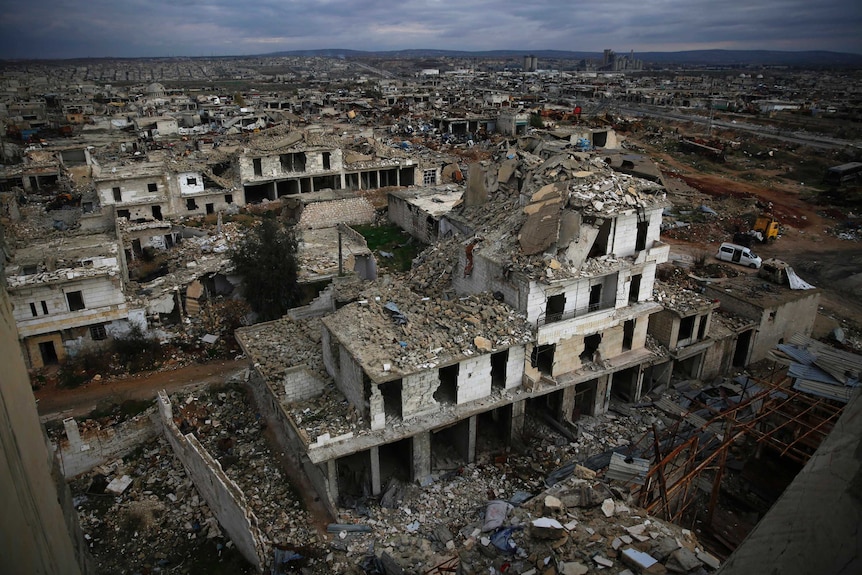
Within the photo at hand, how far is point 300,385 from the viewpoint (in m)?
16.9

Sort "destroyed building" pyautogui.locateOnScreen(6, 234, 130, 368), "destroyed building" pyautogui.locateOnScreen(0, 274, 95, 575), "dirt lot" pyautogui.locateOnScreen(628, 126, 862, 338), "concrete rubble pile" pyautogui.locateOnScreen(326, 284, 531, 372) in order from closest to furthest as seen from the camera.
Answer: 1. "destroyed building" pyautogui.locateOnScreen(0, 274, 95, 575)
2. "concrete rubble pile" pyautogui.locateOnScreen(326, 284, 531, 372)
3. "destroyed building" pyautogui.locateOnScreen(6, 234, 130, 368)
4. "dirt lot" pyautogui.locateOnScreen(628, 126, 862, 338)

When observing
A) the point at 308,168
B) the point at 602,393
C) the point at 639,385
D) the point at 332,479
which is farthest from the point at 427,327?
the point at 308,168

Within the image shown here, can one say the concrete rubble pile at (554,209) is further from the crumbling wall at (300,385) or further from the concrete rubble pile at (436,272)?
the crumbling wall at (300,385)

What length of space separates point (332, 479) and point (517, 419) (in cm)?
590

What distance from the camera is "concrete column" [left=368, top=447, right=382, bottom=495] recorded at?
15.7 meters

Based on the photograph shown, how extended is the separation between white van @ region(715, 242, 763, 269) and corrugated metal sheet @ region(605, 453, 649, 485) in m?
22.8

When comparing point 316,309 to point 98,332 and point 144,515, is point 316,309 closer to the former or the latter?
point 144,515

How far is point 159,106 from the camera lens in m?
85.7

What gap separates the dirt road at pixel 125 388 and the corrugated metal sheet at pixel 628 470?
14401mm

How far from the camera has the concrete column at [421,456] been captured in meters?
16.2

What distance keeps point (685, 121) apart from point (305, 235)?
75327 millimetres

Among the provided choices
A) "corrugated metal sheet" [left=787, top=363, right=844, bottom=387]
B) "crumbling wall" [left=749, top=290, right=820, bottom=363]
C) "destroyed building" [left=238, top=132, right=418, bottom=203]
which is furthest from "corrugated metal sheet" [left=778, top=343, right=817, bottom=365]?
"destroyed building" [left=238, top=132, right=418, bottom=203]

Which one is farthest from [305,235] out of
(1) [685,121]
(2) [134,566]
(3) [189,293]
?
(1) [685,121]

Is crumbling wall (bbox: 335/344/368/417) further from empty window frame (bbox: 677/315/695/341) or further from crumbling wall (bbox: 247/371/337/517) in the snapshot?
empty window frame (bbox: 677/315/695/341)
